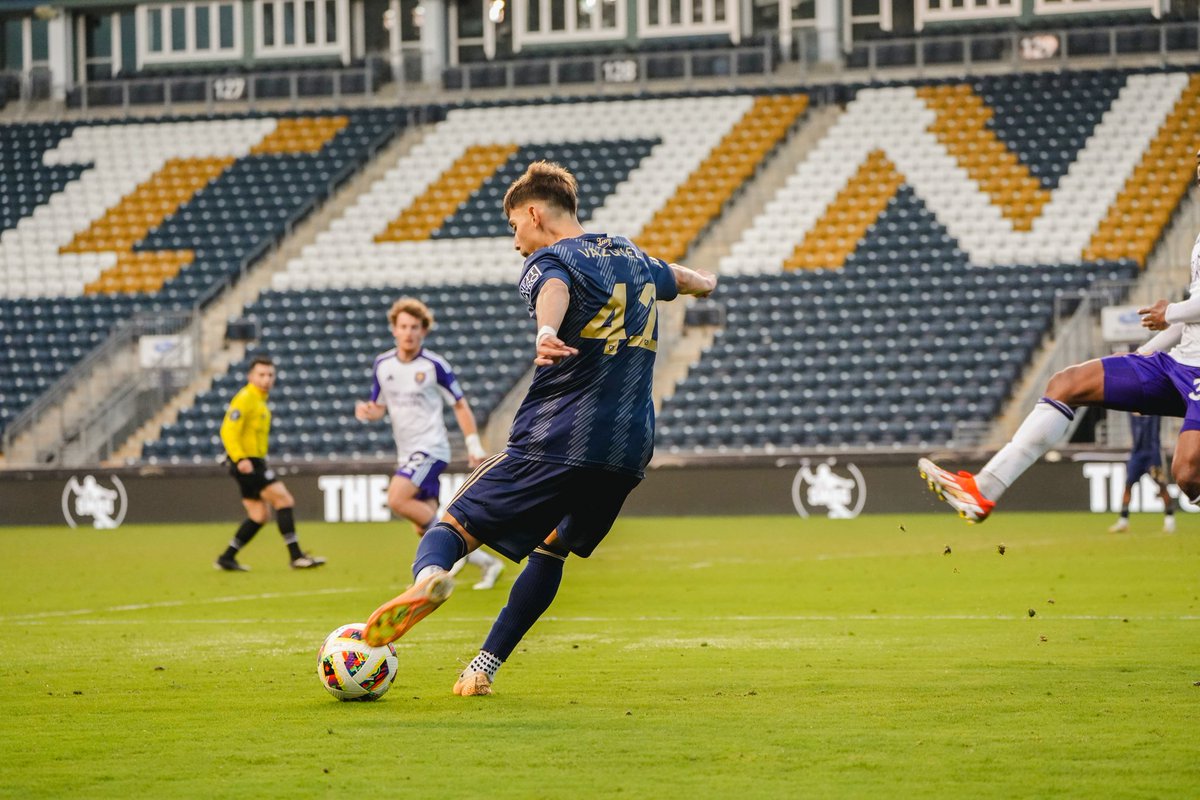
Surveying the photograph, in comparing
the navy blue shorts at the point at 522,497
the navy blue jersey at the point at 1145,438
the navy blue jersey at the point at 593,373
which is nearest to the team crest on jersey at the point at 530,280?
the navy blue jersey at the point at 593,373

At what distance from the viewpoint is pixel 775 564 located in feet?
50.8

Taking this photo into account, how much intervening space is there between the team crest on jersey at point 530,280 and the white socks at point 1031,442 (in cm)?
242

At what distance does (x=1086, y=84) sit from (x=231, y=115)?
19.6 metres

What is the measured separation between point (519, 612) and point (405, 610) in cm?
103

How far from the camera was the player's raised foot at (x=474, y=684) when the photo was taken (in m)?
7.18

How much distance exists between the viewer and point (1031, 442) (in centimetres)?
779

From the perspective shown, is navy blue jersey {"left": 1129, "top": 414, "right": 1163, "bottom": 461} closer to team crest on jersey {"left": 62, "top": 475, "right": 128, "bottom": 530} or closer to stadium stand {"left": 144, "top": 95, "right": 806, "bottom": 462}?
stadium stand {"left": 144, "top": 95, "right": 806, "bottom": 462}

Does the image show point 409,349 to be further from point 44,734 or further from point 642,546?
point 44,734

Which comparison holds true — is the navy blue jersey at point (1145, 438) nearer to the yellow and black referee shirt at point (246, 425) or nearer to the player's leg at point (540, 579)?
the yellow and black referee shirt at point (246, 425)

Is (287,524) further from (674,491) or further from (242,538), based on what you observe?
(674,491)

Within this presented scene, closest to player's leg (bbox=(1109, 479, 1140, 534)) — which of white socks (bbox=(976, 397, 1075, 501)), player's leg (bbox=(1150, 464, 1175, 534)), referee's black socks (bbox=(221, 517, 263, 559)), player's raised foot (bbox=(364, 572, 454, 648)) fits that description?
player's leg (bbox=(1150, 464, 1175, 534))

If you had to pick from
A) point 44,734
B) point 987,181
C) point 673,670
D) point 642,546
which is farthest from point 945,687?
point 987,181

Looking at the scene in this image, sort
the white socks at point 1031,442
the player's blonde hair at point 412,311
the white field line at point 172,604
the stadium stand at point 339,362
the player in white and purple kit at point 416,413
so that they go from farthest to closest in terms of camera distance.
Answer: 1. the stadium stand at point 339,362
2. the player in white and purple kit at point 416,413
3. the player's blonde hair at point 412,311
4. the white field line at point 172,604
5. the white socks at point 1031,442

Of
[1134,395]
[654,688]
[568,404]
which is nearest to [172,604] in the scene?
[654,688]
